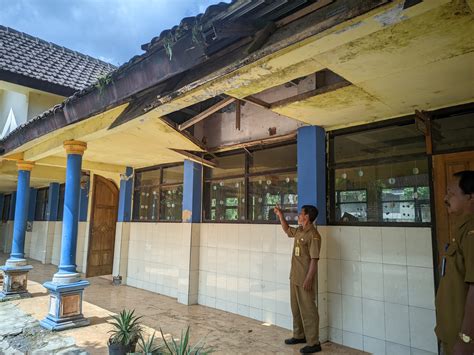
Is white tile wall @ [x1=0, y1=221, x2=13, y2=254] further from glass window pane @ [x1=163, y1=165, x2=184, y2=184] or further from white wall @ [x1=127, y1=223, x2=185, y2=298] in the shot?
glass window pane @ [x1=163, y1=165, x2=184, y2=184]

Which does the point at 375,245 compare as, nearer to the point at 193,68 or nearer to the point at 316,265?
the point at 316,265

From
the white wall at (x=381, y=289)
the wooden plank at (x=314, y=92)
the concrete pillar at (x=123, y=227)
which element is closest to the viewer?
the wooden plank at (x=314, y=92)

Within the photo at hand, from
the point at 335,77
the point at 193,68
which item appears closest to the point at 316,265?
the point at 335,77

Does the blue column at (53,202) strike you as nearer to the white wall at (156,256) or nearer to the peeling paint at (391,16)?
the white wall at (156,256)

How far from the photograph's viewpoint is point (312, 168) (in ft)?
13.2

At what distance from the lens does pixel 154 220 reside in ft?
22.1

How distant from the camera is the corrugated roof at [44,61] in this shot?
20.5ft

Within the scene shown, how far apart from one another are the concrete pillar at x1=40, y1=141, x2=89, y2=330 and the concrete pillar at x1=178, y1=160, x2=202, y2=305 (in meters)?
1.51

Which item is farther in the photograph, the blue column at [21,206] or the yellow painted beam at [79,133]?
the blue column at [21,206]

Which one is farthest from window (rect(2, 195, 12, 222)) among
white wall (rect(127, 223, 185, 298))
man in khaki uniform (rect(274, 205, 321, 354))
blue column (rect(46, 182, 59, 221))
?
man in khaki uniform (rect(274, 205, 321, 354))

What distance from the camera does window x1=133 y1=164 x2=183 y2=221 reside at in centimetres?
637

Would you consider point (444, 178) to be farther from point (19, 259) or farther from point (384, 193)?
point (19, 259)

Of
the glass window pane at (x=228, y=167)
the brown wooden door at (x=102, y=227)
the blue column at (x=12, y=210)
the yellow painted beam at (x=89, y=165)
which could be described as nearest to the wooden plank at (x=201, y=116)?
the glass window pane at (x=228, y=167)

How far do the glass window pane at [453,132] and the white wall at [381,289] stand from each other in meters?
0.87
